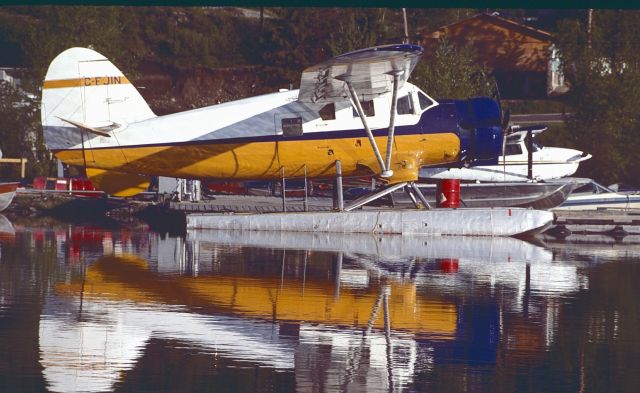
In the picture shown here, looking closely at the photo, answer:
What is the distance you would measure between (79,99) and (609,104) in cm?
2233

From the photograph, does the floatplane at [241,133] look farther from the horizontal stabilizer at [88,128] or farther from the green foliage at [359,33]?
the green foliage at [359,33]

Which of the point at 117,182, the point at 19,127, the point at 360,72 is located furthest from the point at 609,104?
the point at 117,182

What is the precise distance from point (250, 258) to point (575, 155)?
43.3 ft

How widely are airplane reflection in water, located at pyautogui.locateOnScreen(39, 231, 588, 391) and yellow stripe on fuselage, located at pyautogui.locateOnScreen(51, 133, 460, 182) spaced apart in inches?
92.2

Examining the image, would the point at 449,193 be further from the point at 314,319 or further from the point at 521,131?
the point at 314,319

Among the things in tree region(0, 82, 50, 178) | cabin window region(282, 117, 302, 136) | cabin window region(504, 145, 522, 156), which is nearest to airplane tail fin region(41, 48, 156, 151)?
cabin window region(282, 117, 302, 136)

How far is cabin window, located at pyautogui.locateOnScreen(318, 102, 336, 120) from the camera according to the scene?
20266 millimetres

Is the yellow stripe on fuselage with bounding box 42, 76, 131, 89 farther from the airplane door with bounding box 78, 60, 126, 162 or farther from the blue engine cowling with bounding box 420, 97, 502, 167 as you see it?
the blue engine cowling with bounding box 420, 97, 502, 167

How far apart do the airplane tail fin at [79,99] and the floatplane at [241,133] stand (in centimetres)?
2

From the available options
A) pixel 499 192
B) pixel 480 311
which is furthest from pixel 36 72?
pixel 480 311

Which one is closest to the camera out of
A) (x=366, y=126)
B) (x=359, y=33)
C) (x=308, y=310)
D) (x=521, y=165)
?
(x=308, y=310)

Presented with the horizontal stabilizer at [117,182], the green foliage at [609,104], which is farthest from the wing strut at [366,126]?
the green foliage at [609,104]

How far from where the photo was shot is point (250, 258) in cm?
1645

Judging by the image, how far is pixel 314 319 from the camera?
35.3 ft
